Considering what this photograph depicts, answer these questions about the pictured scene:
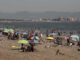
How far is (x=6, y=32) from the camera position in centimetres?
2912

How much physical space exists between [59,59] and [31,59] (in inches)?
73.2

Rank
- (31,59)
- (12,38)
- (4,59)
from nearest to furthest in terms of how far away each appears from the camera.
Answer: (4,59) < (31,59) < (12,38)

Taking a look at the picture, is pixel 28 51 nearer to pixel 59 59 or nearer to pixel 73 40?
pixel 59 59

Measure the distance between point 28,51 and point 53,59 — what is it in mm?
4130

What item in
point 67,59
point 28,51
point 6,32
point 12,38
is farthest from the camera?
point 6,32

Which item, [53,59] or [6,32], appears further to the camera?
[6,32]

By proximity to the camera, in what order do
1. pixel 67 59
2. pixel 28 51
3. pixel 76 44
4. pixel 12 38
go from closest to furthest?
pixel 67 59 < pixel 28 51 < pixel 76 44 < pixel 12 38

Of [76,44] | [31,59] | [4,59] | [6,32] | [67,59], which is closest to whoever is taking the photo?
[4,59]

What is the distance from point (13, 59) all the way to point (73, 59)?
160 inches

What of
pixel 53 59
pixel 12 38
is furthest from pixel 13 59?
pixel 12 38

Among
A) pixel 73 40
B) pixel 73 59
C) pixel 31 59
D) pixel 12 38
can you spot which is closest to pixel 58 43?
pixel 73 40

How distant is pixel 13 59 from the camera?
1059 centimetres

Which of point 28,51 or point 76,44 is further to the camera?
point 76,44

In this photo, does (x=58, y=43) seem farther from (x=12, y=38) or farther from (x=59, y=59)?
(x=59, y=59)
